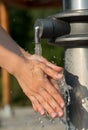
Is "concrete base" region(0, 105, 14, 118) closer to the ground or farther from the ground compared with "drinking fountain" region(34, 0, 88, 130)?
closer to the ground

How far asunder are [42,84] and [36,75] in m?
0.02

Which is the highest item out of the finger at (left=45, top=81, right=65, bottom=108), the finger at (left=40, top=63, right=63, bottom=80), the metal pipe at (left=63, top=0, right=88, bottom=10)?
the metal pipe at (left=63, top=0, right=88, bottom=10)

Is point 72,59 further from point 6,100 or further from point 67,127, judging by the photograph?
point 6,100

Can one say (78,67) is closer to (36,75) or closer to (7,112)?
(36,75)

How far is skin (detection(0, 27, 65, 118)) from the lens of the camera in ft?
3.71

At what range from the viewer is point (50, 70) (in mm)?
1128

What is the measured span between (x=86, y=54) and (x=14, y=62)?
0.52ft

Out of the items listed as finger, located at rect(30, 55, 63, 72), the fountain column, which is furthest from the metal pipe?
finger, located at rect(30, 55, 63, 72)

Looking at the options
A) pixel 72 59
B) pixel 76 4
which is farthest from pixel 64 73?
pixel 76 4

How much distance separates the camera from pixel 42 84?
3.74ft

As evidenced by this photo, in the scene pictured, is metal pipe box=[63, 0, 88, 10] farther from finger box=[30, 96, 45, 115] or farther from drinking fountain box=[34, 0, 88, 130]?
finger box=[30, 96, 45, 115]

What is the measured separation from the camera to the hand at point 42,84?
113cm

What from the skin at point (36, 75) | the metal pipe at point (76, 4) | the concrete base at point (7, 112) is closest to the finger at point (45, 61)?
the skin at point (36, 75)

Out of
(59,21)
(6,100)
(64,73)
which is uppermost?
(59,21)
